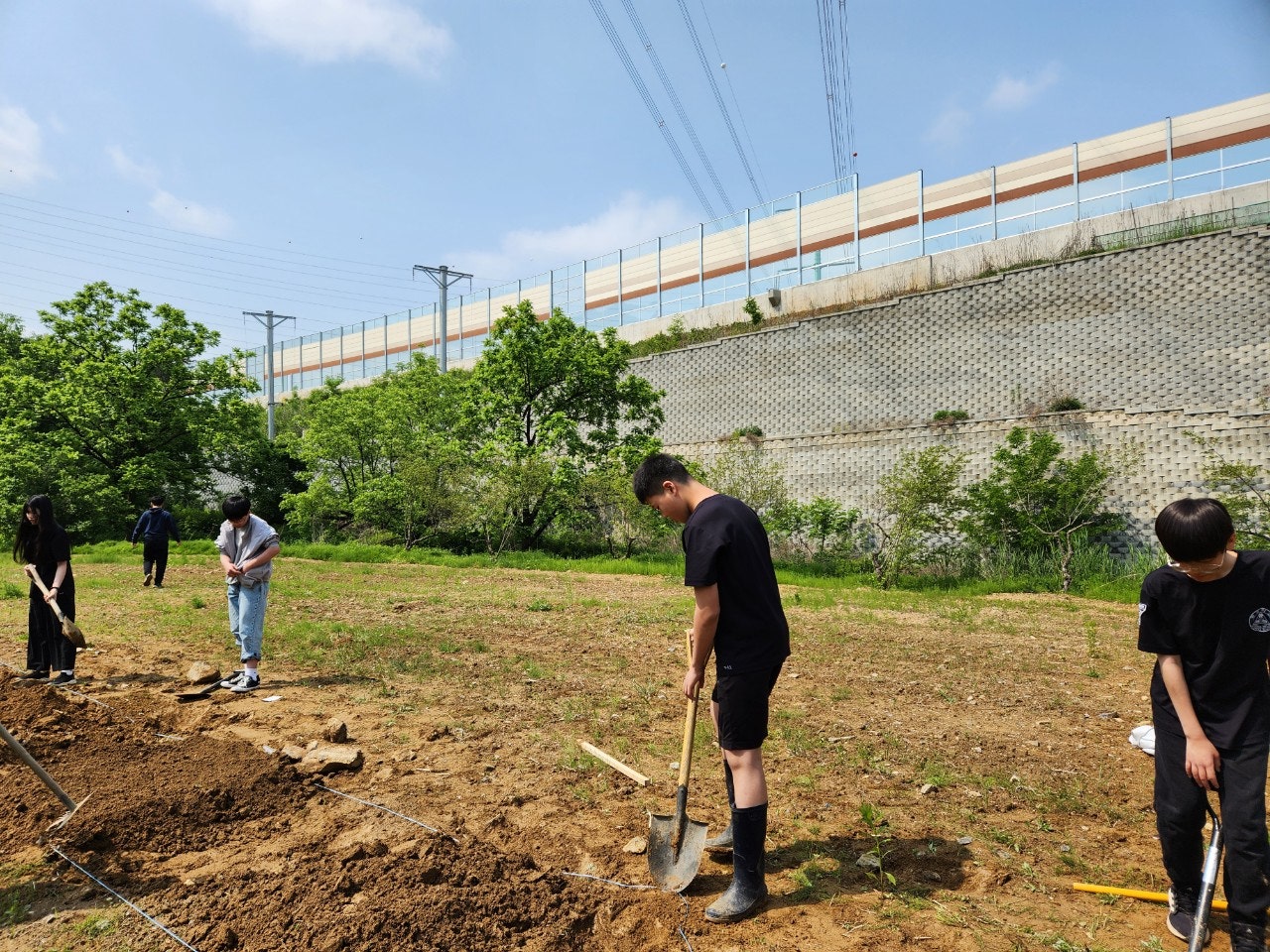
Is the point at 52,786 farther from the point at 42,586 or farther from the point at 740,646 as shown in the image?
the point at 42,586

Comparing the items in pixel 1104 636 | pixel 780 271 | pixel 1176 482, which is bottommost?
pixel 1104 636

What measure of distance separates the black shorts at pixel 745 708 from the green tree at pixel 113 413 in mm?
28905

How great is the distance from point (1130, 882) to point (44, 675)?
8276 millimetres

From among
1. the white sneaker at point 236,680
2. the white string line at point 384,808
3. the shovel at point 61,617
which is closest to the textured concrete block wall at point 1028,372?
the white sneaker at point 236,680

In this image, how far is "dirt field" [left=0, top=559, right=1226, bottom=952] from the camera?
3092mm

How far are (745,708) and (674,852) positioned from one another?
2.59 feet

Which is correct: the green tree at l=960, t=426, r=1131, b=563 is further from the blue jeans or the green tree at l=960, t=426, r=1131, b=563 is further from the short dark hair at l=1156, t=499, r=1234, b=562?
the blue jeans

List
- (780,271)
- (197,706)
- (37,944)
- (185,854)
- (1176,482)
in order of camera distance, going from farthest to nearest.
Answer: (780,271)
(1176,482)
(197,706)
(185,854)
(37,944)

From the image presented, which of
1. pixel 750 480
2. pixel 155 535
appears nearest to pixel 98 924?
pixel 155 535

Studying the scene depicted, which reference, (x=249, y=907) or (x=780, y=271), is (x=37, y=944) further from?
(x=780, y=271)

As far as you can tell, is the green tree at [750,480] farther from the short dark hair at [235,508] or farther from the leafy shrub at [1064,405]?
the short dark hair at [235,508]

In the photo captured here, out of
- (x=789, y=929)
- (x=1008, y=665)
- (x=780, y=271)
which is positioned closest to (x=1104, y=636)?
(x=1008, y=665)

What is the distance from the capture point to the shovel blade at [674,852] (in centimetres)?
338

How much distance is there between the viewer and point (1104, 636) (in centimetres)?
977
